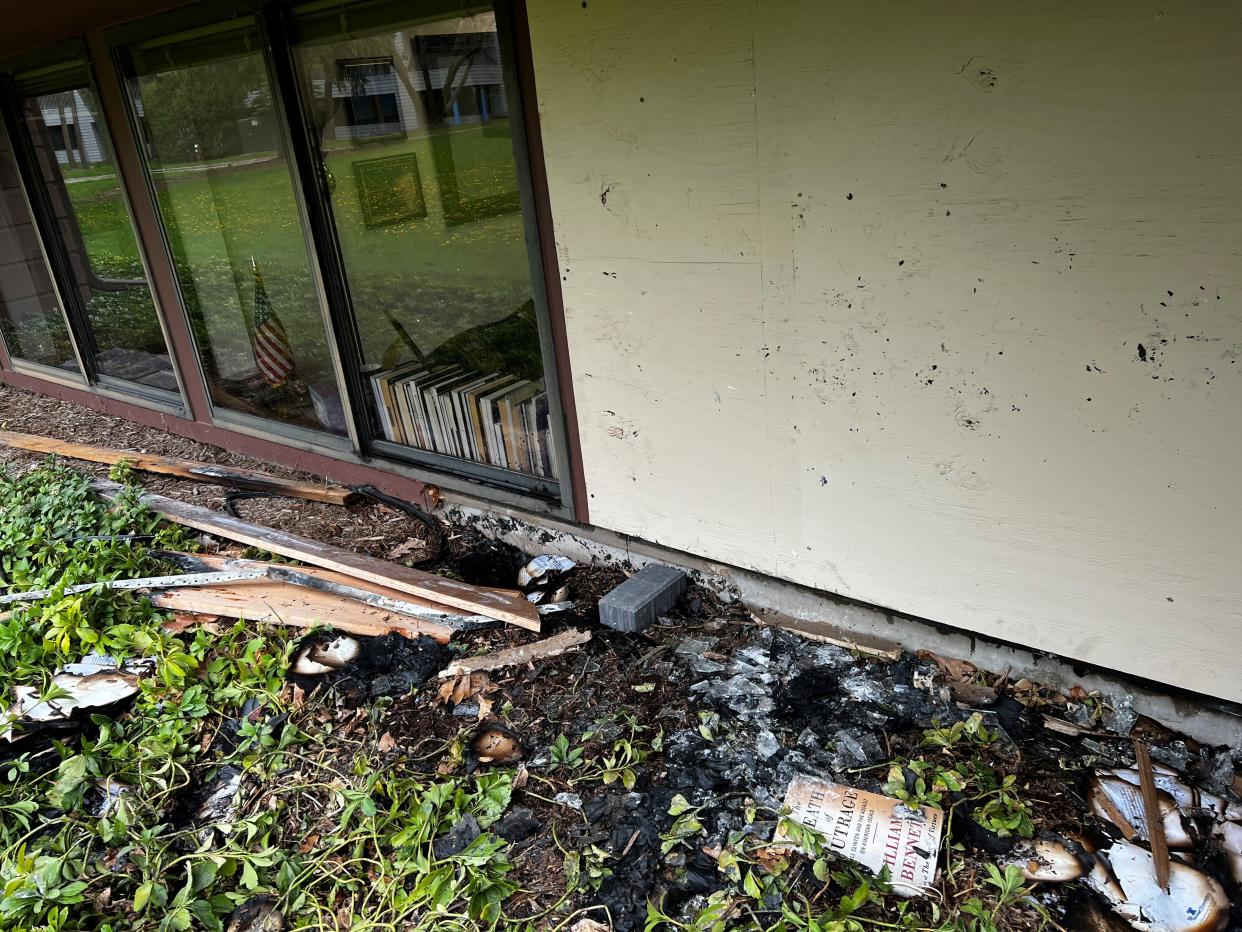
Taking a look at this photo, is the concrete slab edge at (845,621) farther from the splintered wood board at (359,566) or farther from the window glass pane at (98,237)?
the window glass pane at (98,237)

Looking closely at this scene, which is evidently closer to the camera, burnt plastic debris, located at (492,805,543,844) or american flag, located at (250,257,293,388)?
burnt plastic debris, located at (492,805,543,844)

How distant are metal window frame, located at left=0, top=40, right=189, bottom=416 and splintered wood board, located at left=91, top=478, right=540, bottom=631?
133 cm

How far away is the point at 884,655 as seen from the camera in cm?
288

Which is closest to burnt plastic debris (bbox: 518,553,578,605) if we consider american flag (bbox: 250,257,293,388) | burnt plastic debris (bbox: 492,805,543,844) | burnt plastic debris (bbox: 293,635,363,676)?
burnt plastic debris (bbox: 293,635,363,676)

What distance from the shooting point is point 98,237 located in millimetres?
5402

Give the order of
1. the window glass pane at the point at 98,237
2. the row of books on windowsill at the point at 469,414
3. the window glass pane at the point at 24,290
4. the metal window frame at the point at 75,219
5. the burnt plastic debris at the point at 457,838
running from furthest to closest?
the window glass pane at the point at 24,290
the window glass pane at the point at 98,237
the metal window frame at the point at 75,219
the row of books on windowsill at the point at 469,414
the burnt plastic debris at the point at 457,838

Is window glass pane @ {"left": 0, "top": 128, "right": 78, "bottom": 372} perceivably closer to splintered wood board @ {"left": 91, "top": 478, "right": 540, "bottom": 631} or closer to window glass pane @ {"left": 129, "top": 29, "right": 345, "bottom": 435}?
window glass pane @ {"left": 129, "top": 29, "right": 345, "bottom": 435}

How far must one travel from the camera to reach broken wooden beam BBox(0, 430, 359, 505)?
436cm

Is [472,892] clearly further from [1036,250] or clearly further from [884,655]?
[1036,250]

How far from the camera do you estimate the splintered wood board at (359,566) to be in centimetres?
327

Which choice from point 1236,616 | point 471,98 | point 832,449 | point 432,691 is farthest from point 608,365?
point 1236,616

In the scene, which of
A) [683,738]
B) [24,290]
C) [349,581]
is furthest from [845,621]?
[24,290]

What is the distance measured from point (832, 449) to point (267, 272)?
10.2 ft

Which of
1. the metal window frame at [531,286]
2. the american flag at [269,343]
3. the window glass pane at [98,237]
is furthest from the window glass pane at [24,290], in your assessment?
the metal window frame at [531,286]
